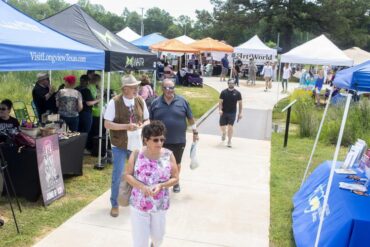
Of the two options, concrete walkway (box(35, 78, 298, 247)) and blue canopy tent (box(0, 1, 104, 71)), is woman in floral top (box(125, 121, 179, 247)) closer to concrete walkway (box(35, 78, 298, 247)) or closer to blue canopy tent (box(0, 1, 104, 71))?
A: concrete walkway (box(35, 78, 298, 247))

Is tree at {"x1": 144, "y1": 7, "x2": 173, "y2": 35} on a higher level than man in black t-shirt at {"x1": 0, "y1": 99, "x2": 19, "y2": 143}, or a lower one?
higher

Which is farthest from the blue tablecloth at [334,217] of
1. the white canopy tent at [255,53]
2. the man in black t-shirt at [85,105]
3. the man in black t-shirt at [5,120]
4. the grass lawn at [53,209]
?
the white canopy tent at [255,53]

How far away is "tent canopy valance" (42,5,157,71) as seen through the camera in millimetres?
7574

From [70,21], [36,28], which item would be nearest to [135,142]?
[36,28]

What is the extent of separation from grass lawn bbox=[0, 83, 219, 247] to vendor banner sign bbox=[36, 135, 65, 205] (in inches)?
5.3

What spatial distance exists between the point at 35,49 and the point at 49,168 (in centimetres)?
175

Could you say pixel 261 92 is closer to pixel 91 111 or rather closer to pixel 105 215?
pixel 91 111

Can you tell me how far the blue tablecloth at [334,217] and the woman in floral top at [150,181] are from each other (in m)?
1.63

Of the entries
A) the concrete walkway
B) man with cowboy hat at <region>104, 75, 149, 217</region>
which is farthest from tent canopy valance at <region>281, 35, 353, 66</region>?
man with cowboy hat at <region>104, 75, 149, 217</region>

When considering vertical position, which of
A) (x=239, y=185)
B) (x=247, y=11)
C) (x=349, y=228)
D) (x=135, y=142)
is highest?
(x=247, y=11)

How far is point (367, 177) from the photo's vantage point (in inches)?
201

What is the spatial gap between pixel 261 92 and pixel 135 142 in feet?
65.1

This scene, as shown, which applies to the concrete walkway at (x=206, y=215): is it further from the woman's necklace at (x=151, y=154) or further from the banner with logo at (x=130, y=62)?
the banner with logo at (x=130, y=62)

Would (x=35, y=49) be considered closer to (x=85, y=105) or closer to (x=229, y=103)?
(x=85, y=105)
